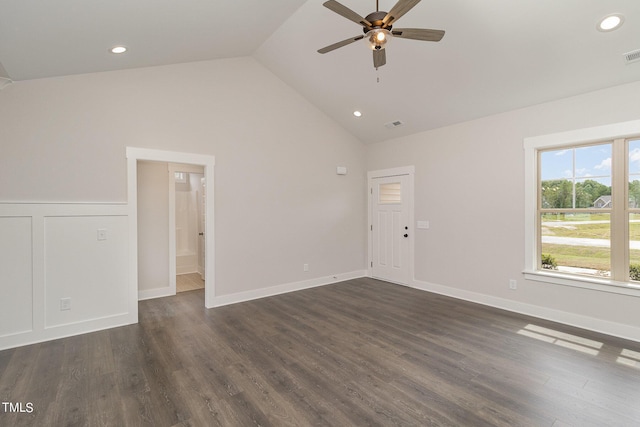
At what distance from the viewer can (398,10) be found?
2098 millimetres

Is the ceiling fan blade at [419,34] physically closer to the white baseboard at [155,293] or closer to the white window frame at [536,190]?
the white window frame at [536,190]

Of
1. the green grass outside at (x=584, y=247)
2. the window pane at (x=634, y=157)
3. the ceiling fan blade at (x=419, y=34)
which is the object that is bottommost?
the green grass outside at (x=584, y=247)

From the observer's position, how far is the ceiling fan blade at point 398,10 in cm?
202

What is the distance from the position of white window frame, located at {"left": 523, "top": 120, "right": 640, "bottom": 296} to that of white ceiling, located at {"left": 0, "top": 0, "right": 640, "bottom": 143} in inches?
19.6

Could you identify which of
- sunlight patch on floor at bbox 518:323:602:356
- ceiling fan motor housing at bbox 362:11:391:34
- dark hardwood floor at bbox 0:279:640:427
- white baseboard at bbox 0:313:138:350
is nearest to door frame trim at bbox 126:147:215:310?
white baseboard at bbox 0:313:138:350

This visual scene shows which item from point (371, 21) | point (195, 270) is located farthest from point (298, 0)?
point (195, 270)

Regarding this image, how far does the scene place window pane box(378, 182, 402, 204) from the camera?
5.73m

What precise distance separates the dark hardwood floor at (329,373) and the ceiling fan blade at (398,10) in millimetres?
2810

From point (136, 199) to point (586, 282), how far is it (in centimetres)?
566

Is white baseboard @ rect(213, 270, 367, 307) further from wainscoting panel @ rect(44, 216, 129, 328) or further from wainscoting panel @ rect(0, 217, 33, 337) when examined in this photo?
wainscoting panel @ rect(0, 217, 33, 337)

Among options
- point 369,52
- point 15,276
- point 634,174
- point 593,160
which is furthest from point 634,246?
point 15,276

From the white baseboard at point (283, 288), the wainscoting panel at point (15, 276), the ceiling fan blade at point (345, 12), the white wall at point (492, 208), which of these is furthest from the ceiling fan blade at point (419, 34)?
the wainscoting panel at point (15, 276)

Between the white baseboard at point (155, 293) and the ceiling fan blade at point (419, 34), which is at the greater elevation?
the ceiling fan blade at point (419, 34)

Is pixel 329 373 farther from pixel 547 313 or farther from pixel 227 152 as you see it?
pixel 227 152
